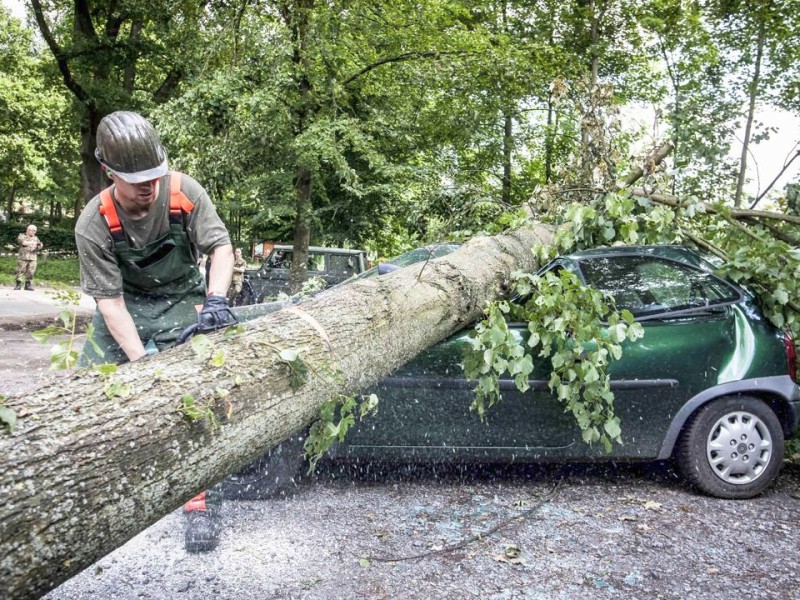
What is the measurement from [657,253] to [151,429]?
3603mm

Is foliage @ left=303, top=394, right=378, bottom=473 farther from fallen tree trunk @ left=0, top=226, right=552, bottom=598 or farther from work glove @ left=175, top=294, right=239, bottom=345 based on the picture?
work glove @ left=175, top=294, right=239, bottom=345

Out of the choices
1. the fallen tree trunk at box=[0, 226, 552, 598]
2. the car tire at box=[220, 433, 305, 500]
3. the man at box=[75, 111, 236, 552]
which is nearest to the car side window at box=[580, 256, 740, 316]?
the fallen tree trunk at box=[0, 226, 552, 598]

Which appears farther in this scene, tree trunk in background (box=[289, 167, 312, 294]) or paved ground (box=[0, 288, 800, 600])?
tree trunk in background (box=[289, 167, 312, 294])

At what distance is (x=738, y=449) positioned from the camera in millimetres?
4195

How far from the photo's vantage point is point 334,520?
379 centimetres

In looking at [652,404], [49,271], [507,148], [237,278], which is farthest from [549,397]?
[49,271]

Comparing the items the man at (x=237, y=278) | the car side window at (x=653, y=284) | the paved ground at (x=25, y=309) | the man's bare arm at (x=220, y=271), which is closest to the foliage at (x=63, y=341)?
the man's bare arm at (x=220, y=271)

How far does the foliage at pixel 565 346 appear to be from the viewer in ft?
12.3

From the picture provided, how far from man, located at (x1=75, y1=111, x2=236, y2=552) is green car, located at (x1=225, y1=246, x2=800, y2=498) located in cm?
99

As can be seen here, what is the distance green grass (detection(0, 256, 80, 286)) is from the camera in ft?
68.5

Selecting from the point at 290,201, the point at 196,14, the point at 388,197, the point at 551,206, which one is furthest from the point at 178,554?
the point at 196,14

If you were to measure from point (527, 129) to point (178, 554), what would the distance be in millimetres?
16741

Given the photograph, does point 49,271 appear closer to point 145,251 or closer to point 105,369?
point 145,251

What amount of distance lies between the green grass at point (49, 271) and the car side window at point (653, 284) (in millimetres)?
19380
